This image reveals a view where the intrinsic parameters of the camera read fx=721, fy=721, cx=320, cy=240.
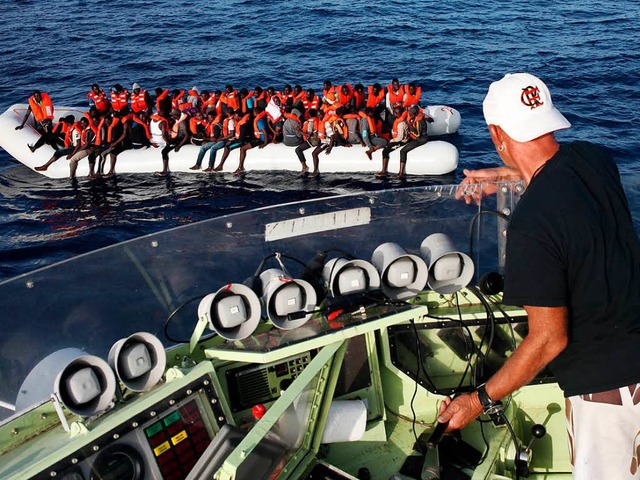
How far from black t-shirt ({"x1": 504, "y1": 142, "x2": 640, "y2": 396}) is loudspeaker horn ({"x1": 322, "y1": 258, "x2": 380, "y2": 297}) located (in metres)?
1.61

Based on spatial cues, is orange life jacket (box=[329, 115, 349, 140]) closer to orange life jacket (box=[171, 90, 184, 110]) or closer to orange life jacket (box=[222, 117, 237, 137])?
orange life jacket (box=[222, 117, 237, 137])

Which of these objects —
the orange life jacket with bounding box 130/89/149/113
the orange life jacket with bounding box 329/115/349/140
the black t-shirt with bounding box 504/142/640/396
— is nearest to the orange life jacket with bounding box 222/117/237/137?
the orange life jacket with bounding box 329/115/349/140

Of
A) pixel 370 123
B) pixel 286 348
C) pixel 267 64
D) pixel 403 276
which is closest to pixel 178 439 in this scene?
pixel 286 348

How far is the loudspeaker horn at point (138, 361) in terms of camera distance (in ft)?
11.3

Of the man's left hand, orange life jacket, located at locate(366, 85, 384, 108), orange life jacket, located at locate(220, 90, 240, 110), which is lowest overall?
orange life jacket, located at locate(366, 85, 384, 108)

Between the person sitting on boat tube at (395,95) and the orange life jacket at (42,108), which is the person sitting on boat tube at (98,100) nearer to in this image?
the orange life jacket at (42,108)

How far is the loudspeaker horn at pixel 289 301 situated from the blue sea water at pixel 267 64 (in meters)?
10.8

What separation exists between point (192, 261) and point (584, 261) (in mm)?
2736

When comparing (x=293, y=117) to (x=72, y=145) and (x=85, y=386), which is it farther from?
(x=85, y=386)

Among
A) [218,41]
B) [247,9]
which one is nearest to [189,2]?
[247,9]

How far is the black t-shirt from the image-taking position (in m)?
2.39

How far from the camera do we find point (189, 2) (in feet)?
118

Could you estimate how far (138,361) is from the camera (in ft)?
11.4

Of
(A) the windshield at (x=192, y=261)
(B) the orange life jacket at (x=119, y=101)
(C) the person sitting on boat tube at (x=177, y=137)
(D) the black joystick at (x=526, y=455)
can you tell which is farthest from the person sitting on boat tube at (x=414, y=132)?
(D) the black joystick at (x=526, y=455)
